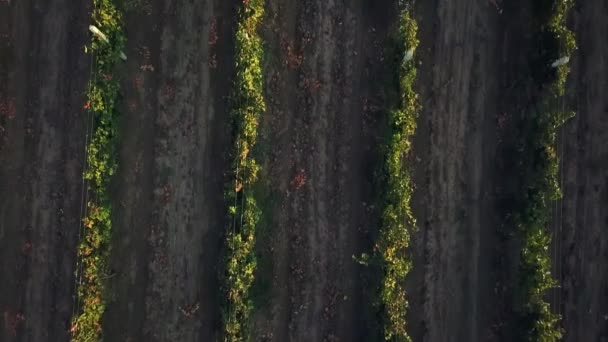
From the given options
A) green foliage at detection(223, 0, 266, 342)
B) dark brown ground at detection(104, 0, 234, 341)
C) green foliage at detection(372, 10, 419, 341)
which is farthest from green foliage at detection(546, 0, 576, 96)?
dark brown ground at detection(104, 0, 234, 341)

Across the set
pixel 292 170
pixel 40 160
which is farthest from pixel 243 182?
pixel 40 160

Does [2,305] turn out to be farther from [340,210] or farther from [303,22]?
[303,22]

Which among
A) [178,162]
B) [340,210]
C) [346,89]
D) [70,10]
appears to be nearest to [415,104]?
[346,89]

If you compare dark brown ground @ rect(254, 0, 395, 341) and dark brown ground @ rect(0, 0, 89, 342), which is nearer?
dark brown ground @ rect(0, 0, 89, 342)

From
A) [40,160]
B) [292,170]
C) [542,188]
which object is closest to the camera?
[542,188]

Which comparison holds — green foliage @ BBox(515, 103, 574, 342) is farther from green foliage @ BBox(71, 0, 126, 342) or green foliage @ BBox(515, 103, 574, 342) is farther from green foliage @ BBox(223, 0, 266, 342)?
green foliage @ BBox(71, 0, 126, 342)

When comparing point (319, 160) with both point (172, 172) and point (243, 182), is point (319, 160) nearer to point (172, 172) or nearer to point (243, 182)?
point (243, 182)
